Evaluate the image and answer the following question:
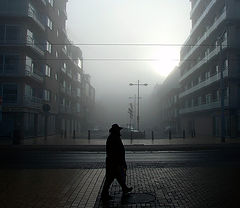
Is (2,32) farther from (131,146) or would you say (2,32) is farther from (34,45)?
(131,146)

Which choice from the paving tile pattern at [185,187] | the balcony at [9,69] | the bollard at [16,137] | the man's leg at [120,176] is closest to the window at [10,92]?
the balcony at [9,69]

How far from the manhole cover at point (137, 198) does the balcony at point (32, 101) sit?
95.2 feet

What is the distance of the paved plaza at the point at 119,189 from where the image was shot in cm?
649

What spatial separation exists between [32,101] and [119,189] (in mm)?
31102

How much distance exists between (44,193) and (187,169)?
5694 millimetres

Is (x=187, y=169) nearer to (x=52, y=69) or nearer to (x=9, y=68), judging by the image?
(x=9, y=68)

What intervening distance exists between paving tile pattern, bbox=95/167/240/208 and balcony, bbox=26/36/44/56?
2772cm

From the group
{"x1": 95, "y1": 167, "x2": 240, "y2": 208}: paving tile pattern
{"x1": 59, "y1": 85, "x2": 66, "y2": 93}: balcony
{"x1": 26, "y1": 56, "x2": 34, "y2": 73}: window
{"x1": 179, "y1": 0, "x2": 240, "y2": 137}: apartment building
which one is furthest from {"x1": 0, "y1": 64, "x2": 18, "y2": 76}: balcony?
{"x1": 95, "y1": 167, "x2": 240, "y2": 208}: paving tile pattern

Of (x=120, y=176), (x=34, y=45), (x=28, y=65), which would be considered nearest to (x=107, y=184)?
(x=120, y=176)

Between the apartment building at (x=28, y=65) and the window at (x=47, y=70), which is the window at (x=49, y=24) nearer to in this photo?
the apartment building at (x=28, y=65)

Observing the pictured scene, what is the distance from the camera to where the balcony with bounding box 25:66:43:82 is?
34700mm

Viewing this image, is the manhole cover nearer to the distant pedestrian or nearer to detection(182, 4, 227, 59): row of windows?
the distant pedestrian

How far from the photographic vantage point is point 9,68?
3456cm

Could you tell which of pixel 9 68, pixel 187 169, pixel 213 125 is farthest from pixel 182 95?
pixel 187 169
